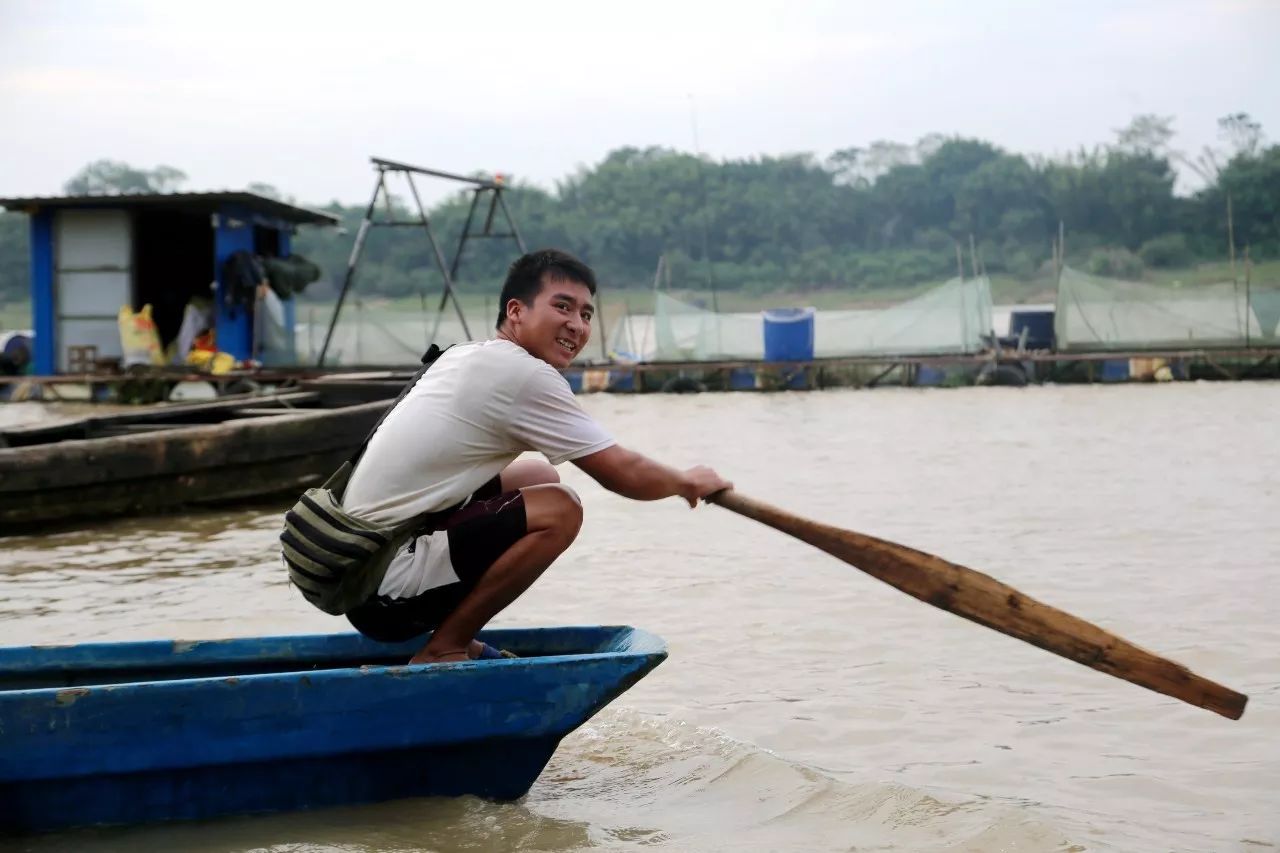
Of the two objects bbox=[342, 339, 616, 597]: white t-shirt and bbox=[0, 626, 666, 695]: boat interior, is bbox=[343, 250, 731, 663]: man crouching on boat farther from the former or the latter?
bbox=[0, 626, 666, 695]: boat interior

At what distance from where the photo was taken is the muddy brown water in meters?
3.22

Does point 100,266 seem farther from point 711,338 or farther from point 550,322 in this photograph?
point 550,322

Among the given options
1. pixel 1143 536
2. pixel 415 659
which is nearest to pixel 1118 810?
pixel 415 659

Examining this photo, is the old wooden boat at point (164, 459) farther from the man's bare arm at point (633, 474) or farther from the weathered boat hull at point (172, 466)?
the man's bare arm at point (633, 474)

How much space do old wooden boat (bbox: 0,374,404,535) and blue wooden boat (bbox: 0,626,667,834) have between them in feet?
14.4

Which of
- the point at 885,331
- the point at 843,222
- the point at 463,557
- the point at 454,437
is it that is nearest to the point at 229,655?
the point at 463,557

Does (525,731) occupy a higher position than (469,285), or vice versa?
(469,285)

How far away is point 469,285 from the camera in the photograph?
134ft

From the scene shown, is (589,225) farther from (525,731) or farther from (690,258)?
(525,731)

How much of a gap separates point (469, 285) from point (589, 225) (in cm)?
467

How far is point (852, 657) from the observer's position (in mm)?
4715

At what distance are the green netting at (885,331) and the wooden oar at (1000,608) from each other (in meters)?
16.7

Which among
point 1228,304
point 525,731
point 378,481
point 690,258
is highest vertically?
point 690,258

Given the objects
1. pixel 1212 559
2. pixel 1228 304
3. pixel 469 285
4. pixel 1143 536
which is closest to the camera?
pixel 1212 559
